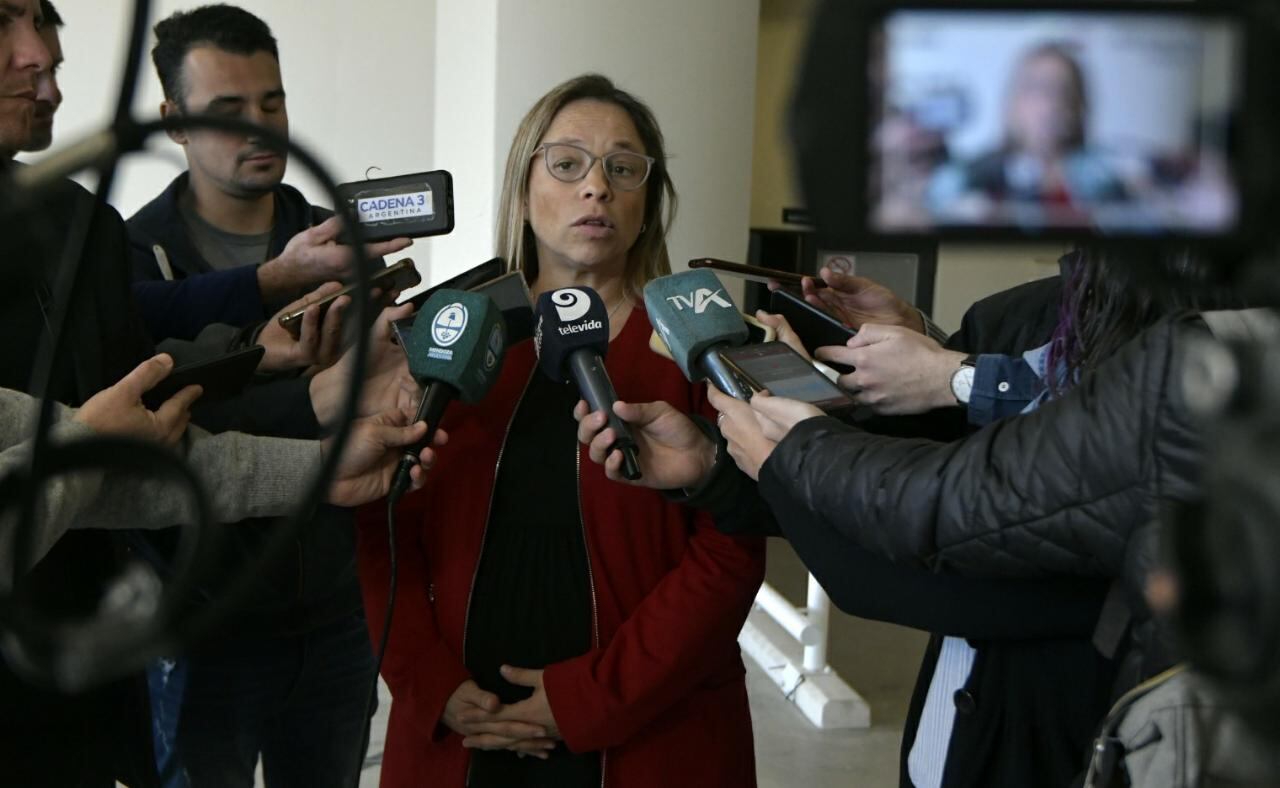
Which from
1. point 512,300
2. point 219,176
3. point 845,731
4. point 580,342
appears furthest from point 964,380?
point 845,731

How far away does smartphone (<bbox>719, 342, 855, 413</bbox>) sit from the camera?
1174 millimetres

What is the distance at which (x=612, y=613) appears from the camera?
145 cm

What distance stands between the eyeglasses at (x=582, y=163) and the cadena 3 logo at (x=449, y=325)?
0.33m

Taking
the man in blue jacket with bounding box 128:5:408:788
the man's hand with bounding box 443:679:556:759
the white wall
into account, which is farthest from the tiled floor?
the white wall

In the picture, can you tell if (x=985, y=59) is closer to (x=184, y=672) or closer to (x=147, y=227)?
(x=184, y=672)

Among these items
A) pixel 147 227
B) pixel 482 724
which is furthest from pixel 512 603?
pixel 147 227

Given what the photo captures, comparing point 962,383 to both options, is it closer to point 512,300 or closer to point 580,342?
point 580,342

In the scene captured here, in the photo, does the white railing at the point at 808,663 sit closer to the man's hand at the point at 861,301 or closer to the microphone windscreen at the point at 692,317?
the man's hand at the point at 861,301

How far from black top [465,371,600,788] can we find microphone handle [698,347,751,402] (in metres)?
0.26

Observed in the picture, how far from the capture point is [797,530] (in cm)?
111

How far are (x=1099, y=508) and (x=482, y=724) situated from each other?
821mm

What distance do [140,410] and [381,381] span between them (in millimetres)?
351

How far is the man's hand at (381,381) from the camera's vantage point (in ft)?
4.49

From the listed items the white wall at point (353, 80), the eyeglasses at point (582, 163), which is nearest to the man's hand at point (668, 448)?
the eyeglasses at point (582, 163)
